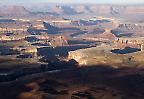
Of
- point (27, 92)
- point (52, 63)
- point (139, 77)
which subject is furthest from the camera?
point (52, 63)

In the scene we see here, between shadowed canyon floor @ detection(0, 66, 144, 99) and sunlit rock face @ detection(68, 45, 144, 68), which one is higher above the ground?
sunlit rock face @ detection(68, 45, 144, 68)

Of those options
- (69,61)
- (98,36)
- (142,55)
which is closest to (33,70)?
(69,61)

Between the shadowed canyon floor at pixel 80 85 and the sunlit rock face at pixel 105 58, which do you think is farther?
the sunlit rock face at pixel 105 58

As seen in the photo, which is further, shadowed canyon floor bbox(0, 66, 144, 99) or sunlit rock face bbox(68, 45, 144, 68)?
sunlit rock face bbox(68, 45, 144, 68)

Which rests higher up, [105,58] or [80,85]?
[105,58]

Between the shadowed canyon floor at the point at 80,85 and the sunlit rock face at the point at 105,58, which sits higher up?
the sunlit rock face at the point at 105,58

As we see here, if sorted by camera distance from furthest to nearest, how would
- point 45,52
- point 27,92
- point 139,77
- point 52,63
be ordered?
point 45,52, point 52,63, point 139,77, point 27,92

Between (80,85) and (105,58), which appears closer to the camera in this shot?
(80,85)

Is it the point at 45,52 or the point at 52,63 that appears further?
the point at 45,52

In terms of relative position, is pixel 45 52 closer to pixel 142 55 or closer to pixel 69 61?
pixel 69 61

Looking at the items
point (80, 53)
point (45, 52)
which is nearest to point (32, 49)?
point (45, 52)

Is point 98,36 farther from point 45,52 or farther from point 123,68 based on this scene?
point 123,68
